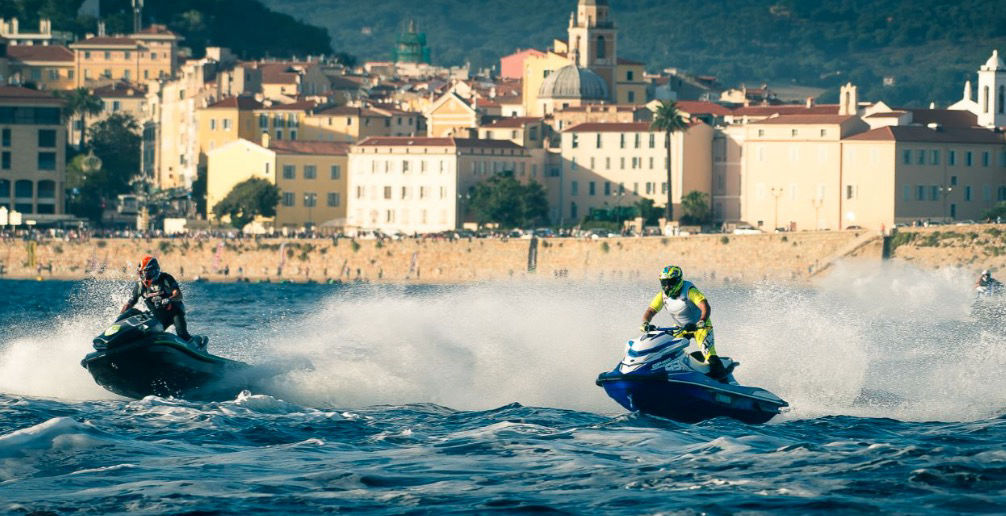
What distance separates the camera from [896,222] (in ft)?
395

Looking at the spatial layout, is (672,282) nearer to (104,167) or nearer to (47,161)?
(47,161)

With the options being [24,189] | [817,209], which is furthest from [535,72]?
[24,189]

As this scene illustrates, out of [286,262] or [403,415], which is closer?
[403,415]

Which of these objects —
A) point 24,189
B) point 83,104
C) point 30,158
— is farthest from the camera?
point 83,104

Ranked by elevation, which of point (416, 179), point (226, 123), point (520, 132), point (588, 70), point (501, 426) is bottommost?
point (501, 426)

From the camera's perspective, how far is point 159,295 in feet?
103

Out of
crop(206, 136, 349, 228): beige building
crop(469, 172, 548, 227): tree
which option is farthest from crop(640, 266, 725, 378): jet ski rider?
crop(206, 136, 349, 228): beige building

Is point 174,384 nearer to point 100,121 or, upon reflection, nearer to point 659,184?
point 659,184

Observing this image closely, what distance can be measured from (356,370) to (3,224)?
97.6m

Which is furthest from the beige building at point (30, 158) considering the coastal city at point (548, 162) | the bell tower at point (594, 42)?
the bell tower at point (594, 42)

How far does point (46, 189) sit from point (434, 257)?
3107cm

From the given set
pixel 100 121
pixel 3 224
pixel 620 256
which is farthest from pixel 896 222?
pixel 100 121

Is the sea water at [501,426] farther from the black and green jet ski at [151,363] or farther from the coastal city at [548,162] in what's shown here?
the coastal city at [548,162]

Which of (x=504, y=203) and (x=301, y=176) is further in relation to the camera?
(x=301, y=176)
